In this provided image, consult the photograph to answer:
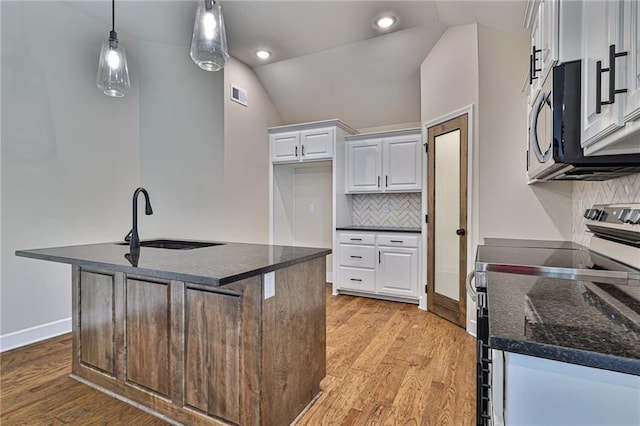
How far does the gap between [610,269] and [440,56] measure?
271 cm

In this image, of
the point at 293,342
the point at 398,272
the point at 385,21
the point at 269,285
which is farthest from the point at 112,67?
the point at 398,272

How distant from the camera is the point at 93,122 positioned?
333cm

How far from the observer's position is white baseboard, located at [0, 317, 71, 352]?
2.73 metres

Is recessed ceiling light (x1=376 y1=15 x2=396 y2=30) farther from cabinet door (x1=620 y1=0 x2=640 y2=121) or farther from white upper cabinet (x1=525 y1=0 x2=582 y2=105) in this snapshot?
cabinet door (x1=620 y1=0 x2=640 y2=121)

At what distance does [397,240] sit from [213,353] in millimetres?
2809

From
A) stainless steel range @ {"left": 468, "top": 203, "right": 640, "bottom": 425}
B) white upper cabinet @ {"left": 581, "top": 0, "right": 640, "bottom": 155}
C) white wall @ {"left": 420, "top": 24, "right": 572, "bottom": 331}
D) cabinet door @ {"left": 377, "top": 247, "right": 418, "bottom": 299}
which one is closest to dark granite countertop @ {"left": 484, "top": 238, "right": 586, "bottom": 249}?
stainless steel range @ {"left": 468, "top": 203, "right": 640, "bottom": 425}

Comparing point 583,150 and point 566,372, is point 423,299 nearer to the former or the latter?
point 583,150

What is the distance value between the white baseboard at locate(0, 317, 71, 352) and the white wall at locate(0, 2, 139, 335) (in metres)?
0.05

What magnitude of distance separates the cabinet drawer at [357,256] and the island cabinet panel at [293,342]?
2157 mm

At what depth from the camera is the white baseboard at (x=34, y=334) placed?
2734mm

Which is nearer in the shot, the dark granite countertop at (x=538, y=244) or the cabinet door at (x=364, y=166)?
the dark granite countertop at (x=538, y=244)

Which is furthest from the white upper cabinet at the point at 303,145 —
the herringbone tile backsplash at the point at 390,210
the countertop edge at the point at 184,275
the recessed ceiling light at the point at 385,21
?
the countertop edge at the point at 184,275

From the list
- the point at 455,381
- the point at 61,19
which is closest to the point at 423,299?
the point at 455,381

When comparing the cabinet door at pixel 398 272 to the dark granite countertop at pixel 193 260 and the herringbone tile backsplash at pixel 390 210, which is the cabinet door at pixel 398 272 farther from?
the dark granite countertop at pixel 193 260
